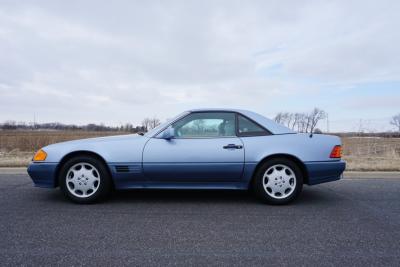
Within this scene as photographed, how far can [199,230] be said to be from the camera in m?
2.49

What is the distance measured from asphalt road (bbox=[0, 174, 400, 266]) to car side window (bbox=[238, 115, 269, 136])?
3.31ft

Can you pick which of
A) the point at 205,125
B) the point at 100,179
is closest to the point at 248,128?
the point at 205,125

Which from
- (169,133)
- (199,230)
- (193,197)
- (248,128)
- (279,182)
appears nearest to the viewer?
(199,230)

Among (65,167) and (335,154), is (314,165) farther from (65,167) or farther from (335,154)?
(65,167)

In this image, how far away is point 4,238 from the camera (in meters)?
2.27

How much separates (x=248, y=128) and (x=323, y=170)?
3.98 feet

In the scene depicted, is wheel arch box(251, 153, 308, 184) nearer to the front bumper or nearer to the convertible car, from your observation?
the convertible car

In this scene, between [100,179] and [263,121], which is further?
[263,121]

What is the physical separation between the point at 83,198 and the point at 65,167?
1.65 feet

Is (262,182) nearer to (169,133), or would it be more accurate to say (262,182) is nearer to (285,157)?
(285,157)

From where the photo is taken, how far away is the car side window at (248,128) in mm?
3414

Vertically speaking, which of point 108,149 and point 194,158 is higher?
point 108,149

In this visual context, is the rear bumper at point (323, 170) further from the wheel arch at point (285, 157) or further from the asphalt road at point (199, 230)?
the asphalt road at point (199, 230)

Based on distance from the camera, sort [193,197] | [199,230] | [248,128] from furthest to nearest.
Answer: [193,197]
[248,128]
[199,230]
